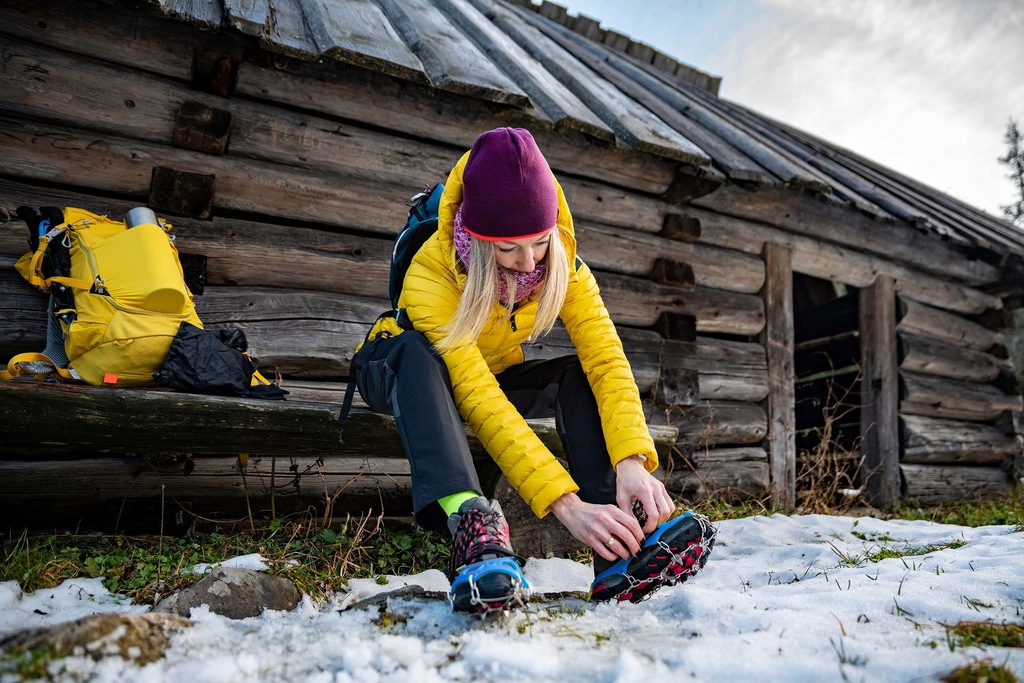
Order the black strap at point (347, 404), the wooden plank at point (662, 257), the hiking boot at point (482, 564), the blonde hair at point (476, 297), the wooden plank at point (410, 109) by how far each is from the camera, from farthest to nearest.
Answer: the wooden plank at point (662, 257) → the wooden plank at point (410, 109) → the black strap at point (347, 404) → the blonde hair at point (476, 297) → the hiking boot at point (482, 564)

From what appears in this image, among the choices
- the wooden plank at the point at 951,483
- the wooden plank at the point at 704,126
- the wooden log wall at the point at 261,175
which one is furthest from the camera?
the wooden plank at the point at 951,483

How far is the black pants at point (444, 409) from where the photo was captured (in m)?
1.78

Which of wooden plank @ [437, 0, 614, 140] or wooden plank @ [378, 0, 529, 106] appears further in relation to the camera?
wooden plank @ [437, 0, 614, 140]

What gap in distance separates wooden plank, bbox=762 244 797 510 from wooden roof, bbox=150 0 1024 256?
73 cm

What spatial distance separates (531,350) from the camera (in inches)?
157

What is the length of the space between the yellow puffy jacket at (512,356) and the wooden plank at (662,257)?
80.9 inches

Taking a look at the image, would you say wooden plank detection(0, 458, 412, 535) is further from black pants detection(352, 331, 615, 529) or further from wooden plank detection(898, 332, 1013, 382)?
wooden plank detection(898, 332, 1013, 382)

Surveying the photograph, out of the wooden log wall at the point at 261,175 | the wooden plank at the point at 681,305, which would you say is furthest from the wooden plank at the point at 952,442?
the wooden log wall at the point at 261,175

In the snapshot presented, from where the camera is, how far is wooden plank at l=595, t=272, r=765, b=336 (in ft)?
14.4

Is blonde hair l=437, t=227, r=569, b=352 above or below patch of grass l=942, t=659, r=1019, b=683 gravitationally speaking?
above

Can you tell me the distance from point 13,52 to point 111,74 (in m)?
0.36

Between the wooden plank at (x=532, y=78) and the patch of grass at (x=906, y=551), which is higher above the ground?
the wooden plank at (x=532, y=78)

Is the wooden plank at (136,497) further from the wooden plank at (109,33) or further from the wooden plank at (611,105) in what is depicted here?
the wooden plank at (611,105)

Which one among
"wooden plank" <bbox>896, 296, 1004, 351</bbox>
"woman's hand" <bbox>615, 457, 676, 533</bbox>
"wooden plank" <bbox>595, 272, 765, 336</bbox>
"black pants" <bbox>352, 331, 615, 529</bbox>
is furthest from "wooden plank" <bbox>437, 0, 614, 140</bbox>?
"wooden plank" <bbox>896, 296, 1004, 351</bbox>
